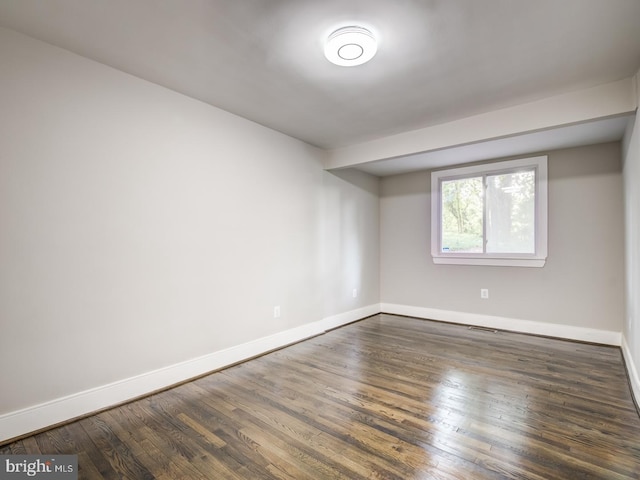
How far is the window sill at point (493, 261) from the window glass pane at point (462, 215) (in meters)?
0.13

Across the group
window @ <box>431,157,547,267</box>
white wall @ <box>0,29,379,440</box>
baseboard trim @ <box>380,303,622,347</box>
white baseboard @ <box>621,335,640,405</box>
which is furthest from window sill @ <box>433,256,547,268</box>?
white wall @ <box>0,29,379,440</box>

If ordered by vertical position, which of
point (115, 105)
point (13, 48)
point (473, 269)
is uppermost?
point (13, 48)

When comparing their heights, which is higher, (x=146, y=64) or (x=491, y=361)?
(x=146, y=64)

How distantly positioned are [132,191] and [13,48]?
40.8 inches

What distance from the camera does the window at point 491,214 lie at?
414 cm

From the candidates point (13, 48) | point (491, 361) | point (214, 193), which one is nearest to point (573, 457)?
point (491, 361)

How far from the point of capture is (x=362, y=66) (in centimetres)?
232

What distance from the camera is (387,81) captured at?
8.30 ft

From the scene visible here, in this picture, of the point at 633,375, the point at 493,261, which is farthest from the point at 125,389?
A: the point at 493,261

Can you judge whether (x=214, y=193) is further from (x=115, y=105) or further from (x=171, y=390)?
(x=171, y=390)

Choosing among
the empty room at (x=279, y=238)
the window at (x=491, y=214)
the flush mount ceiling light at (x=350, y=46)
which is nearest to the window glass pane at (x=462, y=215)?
the window at (x=491, y=214)

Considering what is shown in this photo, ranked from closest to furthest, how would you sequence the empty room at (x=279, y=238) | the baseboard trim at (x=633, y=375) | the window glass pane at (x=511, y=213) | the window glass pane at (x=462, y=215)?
the empty room at (x=279, y=238) < the baseboard trim at (x=633, y=375) < the window glass pane at (x=511, y=213) < the window glass pane at (x=462, y=215)

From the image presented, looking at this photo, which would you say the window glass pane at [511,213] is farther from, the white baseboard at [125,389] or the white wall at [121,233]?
the white baseboard at [125,389]

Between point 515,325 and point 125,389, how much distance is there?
4.43 metres
